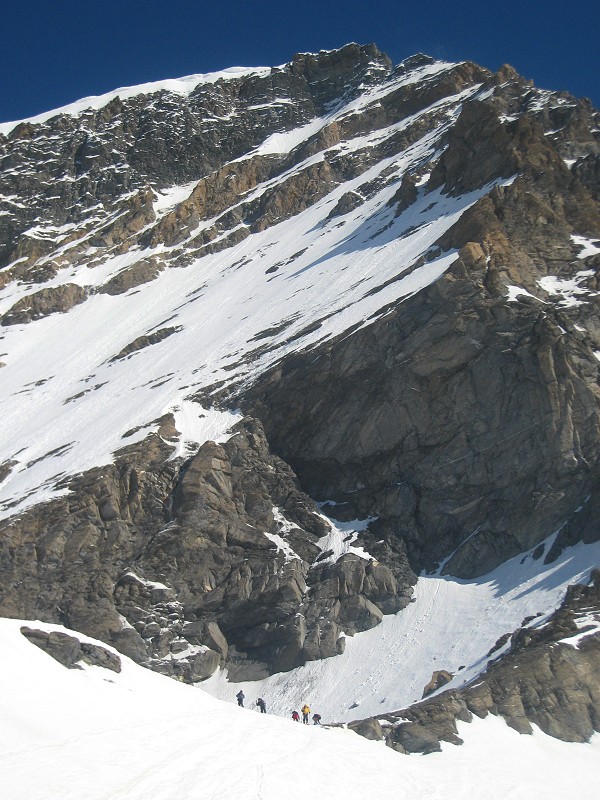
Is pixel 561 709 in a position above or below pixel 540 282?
below

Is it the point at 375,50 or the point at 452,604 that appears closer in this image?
the point at 452,604

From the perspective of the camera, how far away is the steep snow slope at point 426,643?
35531 mm

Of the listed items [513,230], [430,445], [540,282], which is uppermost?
[513,230]

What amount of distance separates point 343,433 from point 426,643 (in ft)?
42.7

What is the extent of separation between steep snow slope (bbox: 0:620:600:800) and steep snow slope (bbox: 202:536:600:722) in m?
6.87

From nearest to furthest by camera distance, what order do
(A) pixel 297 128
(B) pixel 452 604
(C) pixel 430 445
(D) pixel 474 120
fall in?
(B) pixel 452 604
(C) pixel 430 445
(D) pixel 474 120
(A) pixel 297 128

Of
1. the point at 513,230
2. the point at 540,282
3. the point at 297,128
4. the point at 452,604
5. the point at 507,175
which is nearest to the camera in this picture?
the point at 452,604

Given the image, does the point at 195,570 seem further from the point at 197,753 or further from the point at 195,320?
the point at 195,320

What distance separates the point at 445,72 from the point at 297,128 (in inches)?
908

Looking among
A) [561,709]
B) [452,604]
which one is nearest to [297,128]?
[452,604]

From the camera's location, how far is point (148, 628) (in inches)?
1593

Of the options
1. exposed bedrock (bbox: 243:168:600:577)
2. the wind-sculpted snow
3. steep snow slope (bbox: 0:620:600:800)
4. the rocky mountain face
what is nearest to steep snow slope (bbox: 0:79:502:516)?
the wind-sculpted snow

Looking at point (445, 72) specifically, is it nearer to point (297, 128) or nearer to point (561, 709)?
point (297, 128)

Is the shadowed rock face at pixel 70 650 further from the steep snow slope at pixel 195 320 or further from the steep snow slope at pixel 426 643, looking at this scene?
the steep snow slope at pixel 195 320
